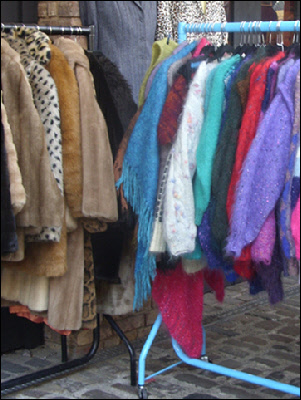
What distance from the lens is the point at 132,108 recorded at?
10.1ft

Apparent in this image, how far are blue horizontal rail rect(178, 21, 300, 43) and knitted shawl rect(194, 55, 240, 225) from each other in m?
0.24

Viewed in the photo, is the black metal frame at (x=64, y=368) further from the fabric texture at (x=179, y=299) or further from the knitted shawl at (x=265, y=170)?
the knitted shawl at (x=265, y=170)

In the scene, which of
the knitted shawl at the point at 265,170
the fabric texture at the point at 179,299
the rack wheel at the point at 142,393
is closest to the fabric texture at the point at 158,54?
the knitted shawl at the point at 265,170

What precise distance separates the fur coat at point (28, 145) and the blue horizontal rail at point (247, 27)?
0.90m

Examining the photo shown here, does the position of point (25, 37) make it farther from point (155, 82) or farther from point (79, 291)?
point (79, 291)

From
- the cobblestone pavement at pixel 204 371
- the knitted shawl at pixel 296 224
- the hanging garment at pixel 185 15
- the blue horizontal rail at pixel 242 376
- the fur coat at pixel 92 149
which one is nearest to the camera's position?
the knitted shawl at pixel 296 224

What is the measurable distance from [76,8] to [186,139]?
1.30 m

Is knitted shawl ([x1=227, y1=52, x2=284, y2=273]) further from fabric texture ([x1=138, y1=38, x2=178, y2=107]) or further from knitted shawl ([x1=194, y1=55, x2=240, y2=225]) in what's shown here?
fabric texture ([x1=138, y1=38, x2=178, y2=107])

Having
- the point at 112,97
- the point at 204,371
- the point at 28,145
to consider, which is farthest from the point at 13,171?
the point at 204,371

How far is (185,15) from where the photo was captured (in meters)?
4.14

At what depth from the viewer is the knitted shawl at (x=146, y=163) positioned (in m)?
2.77

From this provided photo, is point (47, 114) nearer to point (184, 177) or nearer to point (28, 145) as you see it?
point (28, 145)

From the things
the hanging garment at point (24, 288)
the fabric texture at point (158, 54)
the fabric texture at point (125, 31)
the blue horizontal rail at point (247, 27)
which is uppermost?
the fabric texture at point (125, 31)

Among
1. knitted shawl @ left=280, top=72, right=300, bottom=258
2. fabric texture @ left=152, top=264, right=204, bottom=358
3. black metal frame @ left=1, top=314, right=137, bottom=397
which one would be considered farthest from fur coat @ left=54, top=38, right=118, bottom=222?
black metal frame @ left=1, top=314, right=137, bottom=397
